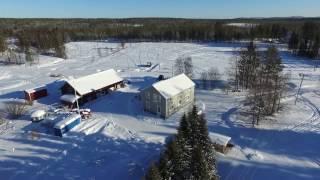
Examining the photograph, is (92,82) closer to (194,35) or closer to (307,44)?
(307,44)

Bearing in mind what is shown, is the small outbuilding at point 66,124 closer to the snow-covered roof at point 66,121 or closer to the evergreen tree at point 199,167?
the snow-covered roof at point 66,121

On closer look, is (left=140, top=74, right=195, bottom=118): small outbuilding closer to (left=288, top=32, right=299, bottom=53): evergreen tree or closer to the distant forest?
the distant forest

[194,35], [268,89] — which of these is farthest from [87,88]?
[194,35]

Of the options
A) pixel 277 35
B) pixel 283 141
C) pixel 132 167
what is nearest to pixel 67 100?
pixel 132 167

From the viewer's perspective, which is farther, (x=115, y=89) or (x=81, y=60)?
(x=81, y=60)

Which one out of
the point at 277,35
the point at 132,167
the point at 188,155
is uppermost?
the point at 277,35

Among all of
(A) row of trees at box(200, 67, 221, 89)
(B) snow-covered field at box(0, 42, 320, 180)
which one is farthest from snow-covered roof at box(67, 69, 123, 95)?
(A) row of trees at box(200, 67, 221, 89)

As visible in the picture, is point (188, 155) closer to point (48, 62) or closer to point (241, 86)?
point (241, 86)

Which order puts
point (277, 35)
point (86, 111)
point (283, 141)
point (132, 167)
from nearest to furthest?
point (132, 167)
point (283, 141)
point (86, 111)
point (277, 35)
